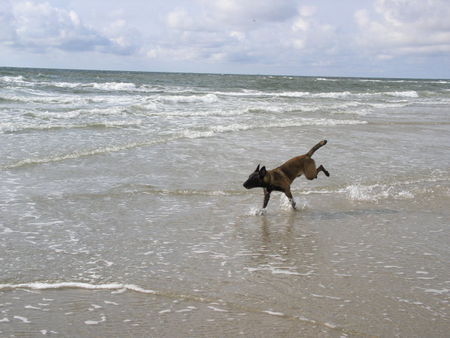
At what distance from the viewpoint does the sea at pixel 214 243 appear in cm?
379

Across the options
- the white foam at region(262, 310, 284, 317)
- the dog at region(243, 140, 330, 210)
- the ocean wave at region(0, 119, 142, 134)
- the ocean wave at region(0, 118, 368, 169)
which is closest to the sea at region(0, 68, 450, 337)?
the white foam at region(262, 310, 284, 317)

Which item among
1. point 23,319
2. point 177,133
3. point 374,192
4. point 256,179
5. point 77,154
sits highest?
point 177,133

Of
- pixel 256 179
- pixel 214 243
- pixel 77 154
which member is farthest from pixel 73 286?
pixel 77 154

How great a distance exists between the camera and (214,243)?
5.62 meters

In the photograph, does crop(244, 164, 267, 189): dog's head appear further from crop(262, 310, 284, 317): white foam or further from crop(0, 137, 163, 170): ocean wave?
crop(0, 137, 163, 170): ocean wave

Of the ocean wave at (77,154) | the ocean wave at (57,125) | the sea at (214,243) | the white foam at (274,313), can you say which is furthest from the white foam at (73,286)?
the ocean wave at (57,125)

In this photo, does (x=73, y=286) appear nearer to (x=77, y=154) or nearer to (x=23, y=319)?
(x=23, y=319)

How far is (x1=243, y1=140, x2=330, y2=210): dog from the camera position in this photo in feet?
22.8

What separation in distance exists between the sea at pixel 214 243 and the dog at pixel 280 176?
12.8 inches

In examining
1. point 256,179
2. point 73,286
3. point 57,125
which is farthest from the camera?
point 57,125

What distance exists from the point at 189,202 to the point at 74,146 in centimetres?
551

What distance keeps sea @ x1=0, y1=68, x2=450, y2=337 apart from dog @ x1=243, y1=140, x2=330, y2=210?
325 mm

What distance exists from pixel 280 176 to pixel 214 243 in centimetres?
202

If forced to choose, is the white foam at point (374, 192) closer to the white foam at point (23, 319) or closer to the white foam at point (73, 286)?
the white foam at point (73, 286)
